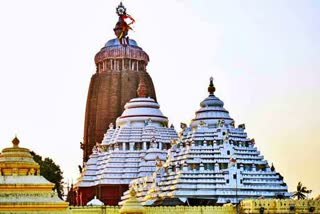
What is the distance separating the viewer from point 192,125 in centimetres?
5603

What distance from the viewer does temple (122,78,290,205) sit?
169 feet

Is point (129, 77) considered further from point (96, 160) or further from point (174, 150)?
point (174, 150)

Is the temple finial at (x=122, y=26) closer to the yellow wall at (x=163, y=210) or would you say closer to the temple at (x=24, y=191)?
the yellow wall at (x=163, y=210)

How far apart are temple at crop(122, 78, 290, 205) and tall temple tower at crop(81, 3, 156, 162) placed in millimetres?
19729

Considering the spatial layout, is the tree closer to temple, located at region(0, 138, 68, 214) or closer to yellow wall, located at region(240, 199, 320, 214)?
yellow wall, located at region(240, 199, 320, 214)

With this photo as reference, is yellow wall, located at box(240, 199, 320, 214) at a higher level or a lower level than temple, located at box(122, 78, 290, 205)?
lower

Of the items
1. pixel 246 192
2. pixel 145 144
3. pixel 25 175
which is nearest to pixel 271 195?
pixel 246 192

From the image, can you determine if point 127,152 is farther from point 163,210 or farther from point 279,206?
point 279,206

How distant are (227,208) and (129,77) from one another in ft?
108

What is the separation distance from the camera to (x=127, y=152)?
214 feet

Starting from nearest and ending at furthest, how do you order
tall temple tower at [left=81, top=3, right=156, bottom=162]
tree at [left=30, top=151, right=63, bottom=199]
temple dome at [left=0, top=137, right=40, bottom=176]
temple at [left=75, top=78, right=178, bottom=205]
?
temple dome at [left=0, top=137, right=40, bottom=176], temple at [left=75, top=78, right=178, bottom=205], tree at [left=30, top=151, right=63, bottom=199], tall temple tower at [left=81, top=3, right=156, bottom=162]

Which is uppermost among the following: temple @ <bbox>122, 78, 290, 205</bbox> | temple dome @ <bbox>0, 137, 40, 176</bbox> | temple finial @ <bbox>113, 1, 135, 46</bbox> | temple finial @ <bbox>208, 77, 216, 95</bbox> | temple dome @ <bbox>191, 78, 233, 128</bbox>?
temple finial @ <bbox>113, 1, 135, 46</bbox>

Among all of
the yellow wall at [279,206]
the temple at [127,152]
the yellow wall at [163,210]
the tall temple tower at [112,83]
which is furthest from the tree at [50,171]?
the yellow wall at [279,206]

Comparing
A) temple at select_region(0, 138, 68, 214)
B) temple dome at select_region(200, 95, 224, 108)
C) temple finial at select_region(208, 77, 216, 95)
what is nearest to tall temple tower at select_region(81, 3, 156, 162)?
temple finial at select_region(208, 77, 216, 95)
